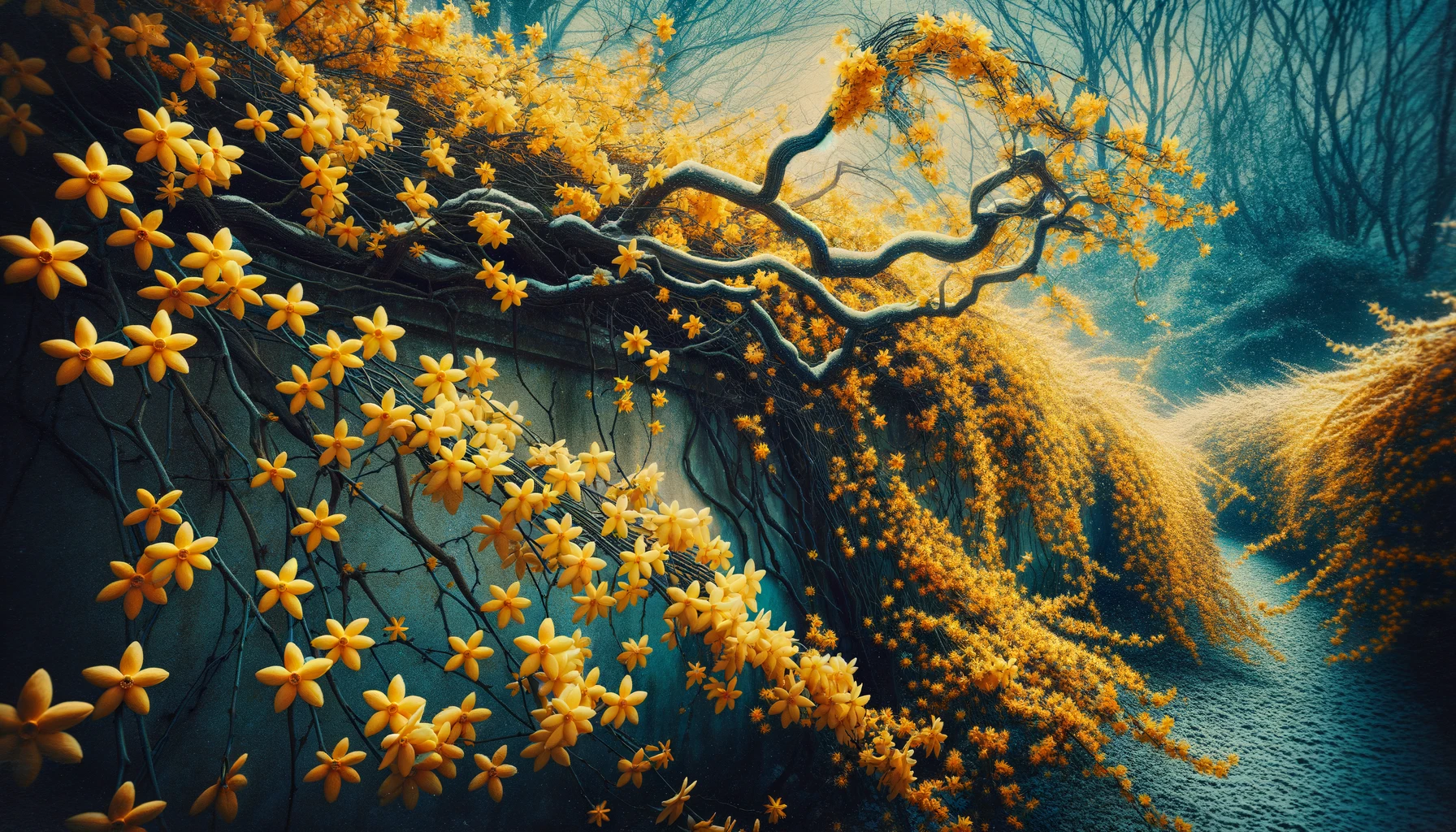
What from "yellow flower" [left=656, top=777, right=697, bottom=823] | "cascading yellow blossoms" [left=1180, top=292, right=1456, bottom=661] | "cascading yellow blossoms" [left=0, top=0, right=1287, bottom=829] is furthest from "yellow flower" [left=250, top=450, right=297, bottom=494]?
"cascading yellow blossoms" [left=1180, top=292, right=1456, bottom=661]

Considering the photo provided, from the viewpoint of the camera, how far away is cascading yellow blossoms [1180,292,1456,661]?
233 cm

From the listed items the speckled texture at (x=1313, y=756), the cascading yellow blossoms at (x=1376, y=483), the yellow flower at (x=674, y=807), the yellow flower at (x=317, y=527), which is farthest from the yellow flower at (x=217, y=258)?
the cascading yellow blossoms at (x=1376, y=483)

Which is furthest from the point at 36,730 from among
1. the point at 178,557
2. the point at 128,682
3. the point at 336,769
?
the point at 336,769

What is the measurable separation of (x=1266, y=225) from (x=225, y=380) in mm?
5654

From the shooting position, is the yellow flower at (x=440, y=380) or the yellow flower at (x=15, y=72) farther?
the yellow flower at (x=440, y=380)

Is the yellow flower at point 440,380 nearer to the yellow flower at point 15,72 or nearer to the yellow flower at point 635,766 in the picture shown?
the yellow flower at point 15,72

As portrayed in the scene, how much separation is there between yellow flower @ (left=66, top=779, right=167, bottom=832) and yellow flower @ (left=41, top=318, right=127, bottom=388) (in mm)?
410

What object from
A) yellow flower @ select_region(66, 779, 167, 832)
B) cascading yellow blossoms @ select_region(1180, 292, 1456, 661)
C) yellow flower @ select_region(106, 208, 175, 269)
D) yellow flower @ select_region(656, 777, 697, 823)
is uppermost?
cascading yellow blossoms @ select_region(1180, 292, 1456, 661)

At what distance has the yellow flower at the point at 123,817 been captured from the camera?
462mm

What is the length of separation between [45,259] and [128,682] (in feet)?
1.57

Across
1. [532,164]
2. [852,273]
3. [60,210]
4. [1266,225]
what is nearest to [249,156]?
[60,210]

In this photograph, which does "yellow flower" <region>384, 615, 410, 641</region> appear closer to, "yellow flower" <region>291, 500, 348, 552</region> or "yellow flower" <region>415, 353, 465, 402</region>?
"yellow flower" <region>291, 500, 348, 552</region>

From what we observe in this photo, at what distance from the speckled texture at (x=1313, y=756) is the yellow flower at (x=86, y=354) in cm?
291

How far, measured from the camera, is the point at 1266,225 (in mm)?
3602
